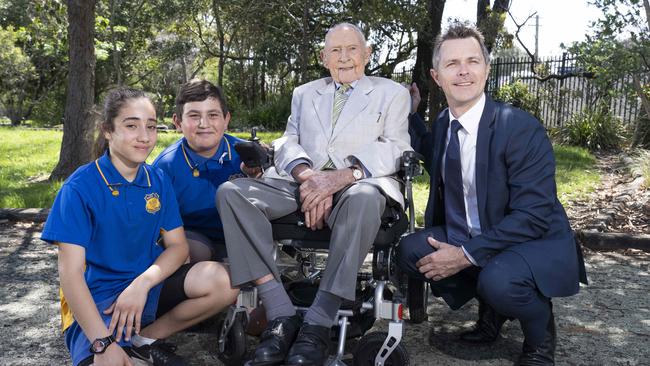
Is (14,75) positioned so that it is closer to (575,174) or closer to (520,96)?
(520,96)

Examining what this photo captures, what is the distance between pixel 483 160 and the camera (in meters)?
2.83

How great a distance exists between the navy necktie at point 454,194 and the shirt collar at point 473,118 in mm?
32

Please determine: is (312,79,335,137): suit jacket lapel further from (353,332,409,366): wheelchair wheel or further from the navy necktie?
(353,332,409,366): wheelchair wheel

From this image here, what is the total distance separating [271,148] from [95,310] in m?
1.31

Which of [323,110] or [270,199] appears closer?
[270,199]

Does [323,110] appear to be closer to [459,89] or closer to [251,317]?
[459,89]

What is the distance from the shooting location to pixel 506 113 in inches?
113

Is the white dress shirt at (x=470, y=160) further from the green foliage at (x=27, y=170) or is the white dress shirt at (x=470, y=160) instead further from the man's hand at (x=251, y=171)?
the green foliage at (x=27, y=170)

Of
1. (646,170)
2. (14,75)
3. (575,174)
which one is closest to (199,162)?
(646,170)

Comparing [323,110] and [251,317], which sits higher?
[323,110]

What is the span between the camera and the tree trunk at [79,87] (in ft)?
23.1

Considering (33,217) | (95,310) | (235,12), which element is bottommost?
(33,217)

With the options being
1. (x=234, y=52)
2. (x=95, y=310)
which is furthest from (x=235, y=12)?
(x=95, y=310)

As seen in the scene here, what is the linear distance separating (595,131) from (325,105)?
9.32 metres
